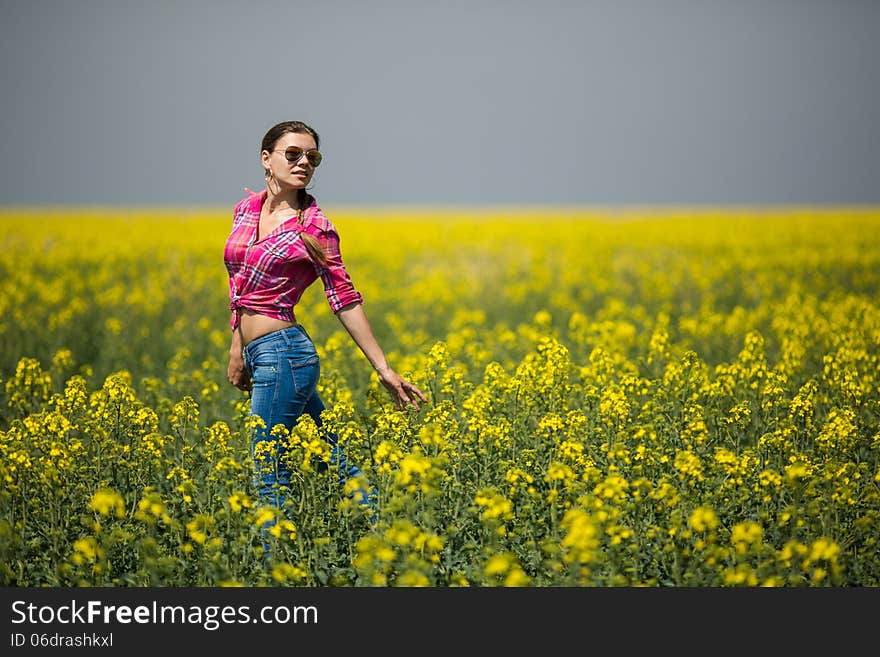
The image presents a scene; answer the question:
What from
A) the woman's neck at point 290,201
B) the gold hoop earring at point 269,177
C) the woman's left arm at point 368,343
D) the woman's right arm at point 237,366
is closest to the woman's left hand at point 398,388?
the woman's left arm at point 368,343

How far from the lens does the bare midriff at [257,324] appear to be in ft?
14.8

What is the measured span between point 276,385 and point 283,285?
0.48 meters

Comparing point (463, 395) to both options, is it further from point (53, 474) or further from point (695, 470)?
point (53, 474)

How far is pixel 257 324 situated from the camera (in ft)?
14.9

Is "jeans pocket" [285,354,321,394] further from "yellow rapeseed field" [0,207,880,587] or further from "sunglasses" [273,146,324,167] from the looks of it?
"sunglasses" [273,146,324,167]

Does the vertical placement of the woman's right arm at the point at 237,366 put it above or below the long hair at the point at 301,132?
below

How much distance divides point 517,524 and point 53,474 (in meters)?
2.34

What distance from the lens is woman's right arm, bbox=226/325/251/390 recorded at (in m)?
4.79

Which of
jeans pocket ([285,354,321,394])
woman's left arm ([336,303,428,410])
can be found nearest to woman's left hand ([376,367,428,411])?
woman's left arm ([336,303,428,410])

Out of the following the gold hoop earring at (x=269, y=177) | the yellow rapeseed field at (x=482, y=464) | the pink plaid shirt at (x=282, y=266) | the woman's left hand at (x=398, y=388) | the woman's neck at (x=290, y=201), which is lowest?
the yellow rapeseed field at (x=482, y=464)

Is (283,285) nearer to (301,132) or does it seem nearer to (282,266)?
(282,266)

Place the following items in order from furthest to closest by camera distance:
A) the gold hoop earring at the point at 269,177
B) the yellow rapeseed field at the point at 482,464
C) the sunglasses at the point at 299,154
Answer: the gold hoop earring at the point at 269,177 < the sunglasses at the point at 299,154 < the yellow rapeseed field at the point at 482,464

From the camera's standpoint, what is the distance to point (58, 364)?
815cm

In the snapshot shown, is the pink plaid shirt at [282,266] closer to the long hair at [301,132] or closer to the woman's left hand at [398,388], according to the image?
the long hair at [301,132]
